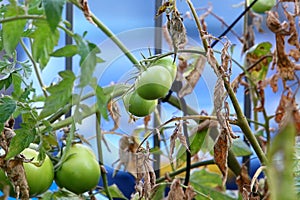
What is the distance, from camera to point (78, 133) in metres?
0.64

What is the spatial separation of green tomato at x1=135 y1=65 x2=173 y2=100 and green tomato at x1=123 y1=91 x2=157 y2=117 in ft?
0.06

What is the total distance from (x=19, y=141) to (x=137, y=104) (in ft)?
0.38

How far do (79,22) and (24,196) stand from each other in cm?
90

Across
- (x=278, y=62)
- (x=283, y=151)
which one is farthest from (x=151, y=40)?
(x=283, y=151)

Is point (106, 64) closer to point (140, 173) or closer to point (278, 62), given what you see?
point (140, 173)

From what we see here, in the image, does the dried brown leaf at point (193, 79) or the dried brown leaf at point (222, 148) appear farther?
the dried brown leaf at point (193, 79)

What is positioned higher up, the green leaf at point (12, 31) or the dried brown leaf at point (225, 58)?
the green leaf at point (12, 31)

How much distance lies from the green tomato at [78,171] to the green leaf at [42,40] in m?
0.12

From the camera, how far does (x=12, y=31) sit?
1.44 ft

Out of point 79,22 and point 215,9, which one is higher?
point 215,9

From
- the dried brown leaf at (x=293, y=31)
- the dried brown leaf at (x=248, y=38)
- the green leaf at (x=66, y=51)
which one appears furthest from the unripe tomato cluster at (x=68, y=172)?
the dried brown leaf at (x=248, y=38)

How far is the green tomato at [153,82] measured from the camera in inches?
16.0

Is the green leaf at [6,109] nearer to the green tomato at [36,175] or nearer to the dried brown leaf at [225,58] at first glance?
the green tomato at [36,175]

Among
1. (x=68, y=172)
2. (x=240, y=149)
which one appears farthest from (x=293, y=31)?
(x=68, y=172)
